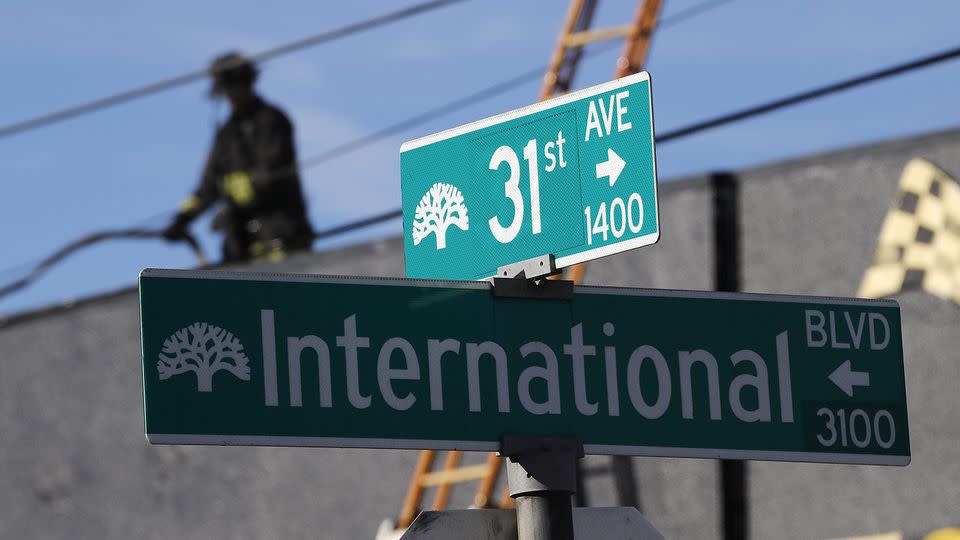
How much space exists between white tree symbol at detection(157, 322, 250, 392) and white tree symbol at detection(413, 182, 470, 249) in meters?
0.55

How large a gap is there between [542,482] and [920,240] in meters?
6.25

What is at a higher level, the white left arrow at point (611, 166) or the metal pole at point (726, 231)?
the metal pole at point (726, 231)

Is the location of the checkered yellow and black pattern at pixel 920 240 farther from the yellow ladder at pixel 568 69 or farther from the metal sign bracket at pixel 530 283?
the metal sign bracket at pixel 530 283

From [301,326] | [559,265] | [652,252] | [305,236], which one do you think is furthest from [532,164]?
[305,236]

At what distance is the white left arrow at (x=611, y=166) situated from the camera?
326 cm

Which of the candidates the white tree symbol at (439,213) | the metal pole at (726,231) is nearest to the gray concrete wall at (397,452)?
the metal pole at (726,231)

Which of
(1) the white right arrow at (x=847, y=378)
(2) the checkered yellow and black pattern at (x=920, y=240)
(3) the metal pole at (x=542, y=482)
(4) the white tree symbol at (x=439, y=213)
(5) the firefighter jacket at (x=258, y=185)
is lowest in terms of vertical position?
(3) the metal pole at (x=542, y=482)

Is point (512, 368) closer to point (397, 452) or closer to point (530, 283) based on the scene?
point (530, 283)

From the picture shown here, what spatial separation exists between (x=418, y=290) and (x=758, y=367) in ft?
2.33

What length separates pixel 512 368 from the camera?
325 cm

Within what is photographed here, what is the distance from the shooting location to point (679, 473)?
954cm

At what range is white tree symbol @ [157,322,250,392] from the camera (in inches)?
121

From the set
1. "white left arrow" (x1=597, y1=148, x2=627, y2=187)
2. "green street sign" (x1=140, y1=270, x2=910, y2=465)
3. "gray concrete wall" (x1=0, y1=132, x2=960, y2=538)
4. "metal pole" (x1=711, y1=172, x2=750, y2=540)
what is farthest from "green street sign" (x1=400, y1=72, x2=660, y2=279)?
"metal pole" (x1=711, y1=172, x2=750, y2=540)

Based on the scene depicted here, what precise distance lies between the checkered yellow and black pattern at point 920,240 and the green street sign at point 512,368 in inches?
217
